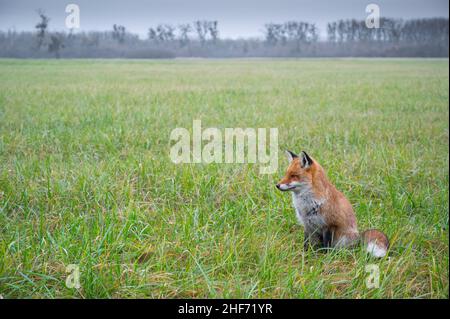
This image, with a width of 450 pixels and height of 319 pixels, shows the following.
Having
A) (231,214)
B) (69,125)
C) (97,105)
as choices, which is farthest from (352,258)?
(97,105)

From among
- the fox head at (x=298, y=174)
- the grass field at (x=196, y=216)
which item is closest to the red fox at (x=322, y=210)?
the fox head at (x=298, y=174)

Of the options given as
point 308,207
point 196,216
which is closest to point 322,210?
point 308,207

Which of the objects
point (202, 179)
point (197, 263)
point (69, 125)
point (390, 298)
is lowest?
point (390, 298)

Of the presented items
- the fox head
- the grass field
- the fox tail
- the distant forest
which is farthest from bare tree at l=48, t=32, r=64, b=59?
the fox tail

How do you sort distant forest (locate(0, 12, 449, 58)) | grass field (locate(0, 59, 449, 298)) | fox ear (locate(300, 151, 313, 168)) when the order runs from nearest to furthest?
grass field (locate(0, 59, 449, 298))
fox ear (locate(300, 151, 313, 168))
distant forest (locate(0, 12, 449, 58))

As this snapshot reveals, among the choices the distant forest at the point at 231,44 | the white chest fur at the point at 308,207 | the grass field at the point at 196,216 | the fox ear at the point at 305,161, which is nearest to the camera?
the grass field at the point at 196,216

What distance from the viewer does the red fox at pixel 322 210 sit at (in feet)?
9.65

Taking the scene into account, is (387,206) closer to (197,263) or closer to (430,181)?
(430,181)

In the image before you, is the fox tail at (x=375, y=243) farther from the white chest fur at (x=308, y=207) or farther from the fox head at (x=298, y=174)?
the fox head at (x=298, y=174)

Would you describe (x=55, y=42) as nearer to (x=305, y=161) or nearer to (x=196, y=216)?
(x=196, y=216)

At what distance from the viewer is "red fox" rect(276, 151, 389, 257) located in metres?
2.94

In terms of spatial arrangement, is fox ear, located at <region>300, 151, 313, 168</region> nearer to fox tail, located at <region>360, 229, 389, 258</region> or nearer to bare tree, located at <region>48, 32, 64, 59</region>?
fox tail, located at <region>360, 229, 389, 258</region>
